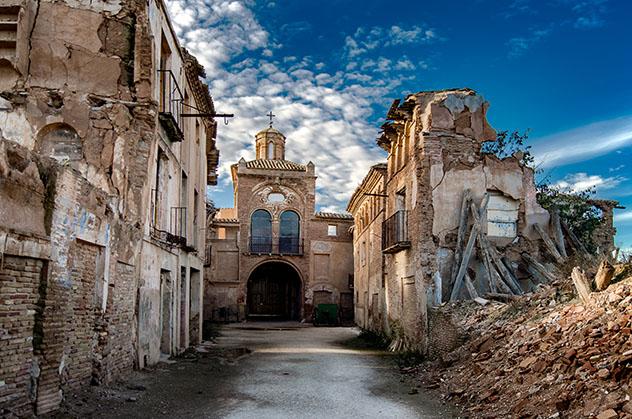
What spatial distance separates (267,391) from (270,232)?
27471mm

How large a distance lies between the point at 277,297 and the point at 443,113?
1098 inches

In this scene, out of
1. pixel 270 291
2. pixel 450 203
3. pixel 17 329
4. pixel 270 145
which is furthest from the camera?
pixel 270 145

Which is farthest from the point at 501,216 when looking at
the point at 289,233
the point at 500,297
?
the point at 289,233

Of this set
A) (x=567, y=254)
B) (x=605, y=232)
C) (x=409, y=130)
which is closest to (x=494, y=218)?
(x=567, y=254)

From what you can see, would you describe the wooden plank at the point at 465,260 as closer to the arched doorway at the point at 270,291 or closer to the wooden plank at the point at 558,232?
the wooden plank at the point at 558,232

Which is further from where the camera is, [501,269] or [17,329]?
[501,269]

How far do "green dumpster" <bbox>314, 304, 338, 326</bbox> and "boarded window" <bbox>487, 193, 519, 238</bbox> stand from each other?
19.4 metres

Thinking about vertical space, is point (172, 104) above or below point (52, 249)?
above

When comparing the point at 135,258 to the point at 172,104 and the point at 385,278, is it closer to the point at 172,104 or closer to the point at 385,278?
the point at 172,104

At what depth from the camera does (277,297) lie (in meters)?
41.5

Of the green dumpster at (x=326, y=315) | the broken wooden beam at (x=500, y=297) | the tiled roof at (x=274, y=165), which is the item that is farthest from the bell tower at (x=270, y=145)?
the broken wooden beam at (x=500, y=297)

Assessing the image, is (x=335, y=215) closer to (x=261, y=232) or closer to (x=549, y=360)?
(x=261, y=232)

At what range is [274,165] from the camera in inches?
1565

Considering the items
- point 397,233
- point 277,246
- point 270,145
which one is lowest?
point 397,233
